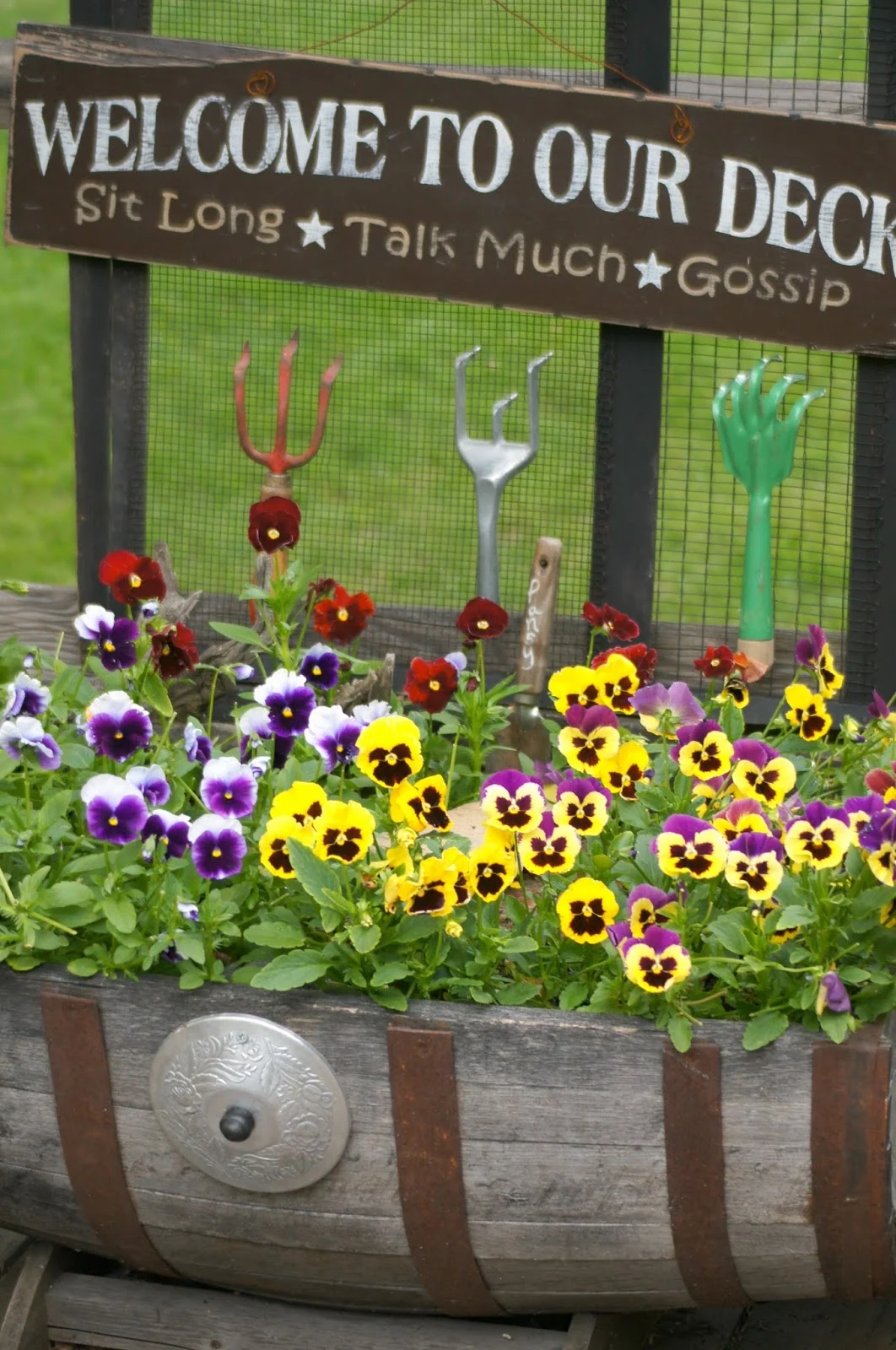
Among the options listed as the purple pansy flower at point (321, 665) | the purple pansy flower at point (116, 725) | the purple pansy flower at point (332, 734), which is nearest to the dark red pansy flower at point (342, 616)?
the purple pansy flower at point (321, 665)

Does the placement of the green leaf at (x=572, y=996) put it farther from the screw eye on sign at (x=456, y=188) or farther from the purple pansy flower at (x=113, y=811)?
the screw eye on sign at (x=456, y=188)

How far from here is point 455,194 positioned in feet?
9.33

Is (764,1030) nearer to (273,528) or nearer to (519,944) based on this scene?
(519,944)

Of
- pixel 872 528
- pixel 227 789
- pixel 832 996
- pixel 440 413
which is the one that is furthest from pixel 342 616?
pixel 440 413

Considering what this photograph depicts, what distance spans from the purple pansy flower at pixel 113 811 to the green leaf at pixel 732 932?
67cm

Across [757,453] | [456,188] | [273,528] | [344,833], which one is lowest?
[344,833]

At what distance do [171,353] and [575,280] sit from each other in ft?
2.93

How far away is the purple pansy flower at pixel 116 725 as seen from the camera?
205cm

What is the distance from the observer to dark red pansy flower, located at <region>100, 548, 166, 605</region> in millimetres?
2184

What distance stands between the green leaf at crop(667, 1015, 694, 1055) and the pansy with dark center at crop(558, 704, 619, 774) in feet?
1.11

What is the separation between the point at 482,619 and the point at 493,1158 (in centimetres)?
75

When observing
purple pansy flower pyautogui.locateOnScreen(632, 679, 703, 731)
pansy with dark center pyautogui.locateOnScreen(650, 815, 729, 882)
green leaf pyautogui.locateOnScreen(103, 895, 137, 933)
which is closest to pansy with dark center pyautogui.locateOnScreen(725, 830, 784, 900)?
pansy with dark center pyautogui.locateOnScreen(650, 815, 729, 882)

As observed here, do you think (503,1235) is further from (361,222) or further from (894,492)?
(361,222)

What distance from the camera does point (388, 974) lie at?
76.8 inches
